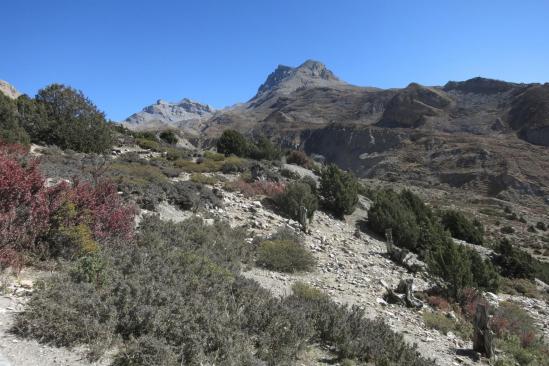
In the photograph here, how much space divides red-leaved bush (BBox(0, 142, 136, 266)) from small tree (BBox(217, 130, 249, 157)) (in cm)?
2332

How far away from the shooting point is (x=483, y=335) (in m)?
7.07

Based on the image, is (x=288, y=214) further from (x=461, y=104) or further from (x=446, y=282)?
(x=461, y=104)

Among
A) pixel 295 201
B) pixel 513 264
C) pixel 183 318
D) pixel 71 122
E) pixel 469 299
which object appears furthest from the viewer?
pixel 71 122

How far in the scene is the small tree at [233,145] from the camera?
30141 mm

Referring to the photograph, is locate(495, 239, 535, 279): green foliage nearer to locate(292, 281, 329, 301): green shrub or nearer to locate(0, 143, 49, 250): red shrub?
locate(292, 281, 329, 301): green shrub

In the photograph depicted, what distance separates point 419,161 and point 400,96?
171 ft

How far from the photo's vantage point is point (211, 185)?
16.1 meters

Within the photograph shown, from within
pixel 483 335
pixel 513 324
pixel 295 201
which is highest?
pixel 295 201

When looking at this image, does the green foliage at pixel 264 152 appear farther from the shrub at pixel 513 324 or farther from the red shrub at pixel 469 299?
the shrub at pixel 513 324

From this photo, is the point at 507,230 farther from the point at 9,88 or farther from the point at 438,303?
the point at 9,88

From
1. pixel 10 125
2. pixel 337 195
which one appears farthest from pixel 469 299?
pixel 10 125

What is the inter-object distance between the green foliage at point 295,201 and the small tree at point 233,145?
1575 centimetres

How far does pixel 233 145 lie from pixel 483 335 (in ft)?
82.5

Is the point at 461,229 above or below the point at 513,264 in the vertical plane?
above
